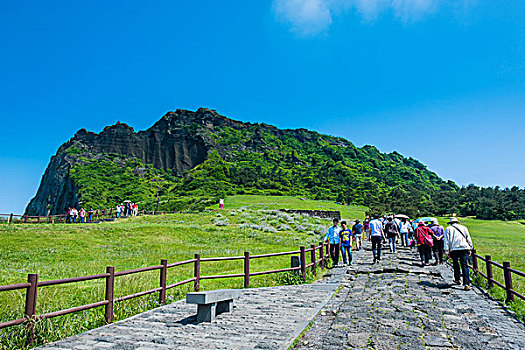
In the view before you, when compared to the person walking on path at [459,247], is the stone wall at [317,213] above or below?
above

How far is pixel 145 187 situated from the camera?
430 ft

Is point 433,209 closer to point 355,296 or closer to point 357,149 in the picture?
point 355,296

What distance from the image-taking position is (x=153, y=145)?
17162 cm

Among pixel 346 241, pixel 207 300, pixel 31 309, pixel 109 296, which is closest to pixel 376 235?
pixel 346 241

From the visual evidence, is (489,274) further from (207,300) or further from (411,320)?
(207,300)

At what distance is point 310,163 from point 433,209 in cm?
8095

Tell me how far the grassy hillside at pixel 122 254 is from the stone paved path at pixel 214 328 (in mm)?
621

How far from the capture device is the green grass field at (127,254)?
7484mm

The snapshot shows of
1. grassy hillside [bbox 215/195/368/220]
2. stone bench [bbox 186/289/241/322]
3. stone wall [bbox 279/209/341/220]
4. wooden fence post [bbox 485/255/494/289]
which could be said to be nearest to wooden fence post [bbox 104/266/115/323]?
stone bench [bbox 186/289/241/322]

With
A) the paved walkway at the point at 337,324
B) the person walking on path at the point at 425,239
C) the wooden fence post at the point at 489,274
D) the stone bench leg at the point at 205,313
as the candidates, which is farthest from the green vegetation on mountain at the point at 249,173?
the stone bench leg at the point at 205,313

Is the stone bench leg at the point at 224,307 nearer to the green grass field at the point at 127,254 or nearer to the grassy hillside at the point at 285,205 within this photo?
the green grass field at the point at 127,254

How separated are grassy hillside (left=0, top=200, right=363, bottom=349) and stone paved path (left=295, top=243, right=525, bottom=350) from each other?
3.78m

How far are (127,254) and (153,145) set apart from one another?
159 metres

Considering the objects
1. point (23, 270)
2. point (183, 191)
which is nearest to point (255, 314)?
point (23, 270)
